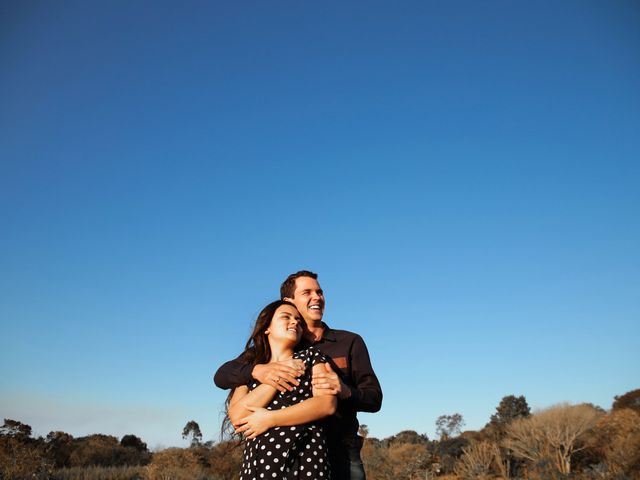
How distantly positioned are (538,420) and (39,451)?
107ft

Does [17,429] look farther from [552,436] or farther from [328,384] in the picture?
[552,436]

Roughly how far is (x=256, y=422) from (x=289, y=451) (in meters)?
0.23

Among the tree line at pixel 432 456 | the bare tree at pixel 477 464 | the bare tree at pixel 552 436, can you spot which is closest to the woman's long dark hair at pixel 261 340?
the tree line at pixel 432 456

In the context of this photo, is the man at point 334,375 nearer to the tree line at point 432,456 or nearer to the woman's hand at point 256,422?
the woman's hand at point 256,422

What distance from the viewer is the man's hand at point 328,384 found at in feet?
9.85

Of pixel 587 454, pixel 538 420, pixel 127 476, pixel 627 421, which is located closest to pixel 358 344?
pixel 127 476

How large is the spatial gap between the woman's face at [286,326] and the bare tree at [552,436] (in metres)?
31.2

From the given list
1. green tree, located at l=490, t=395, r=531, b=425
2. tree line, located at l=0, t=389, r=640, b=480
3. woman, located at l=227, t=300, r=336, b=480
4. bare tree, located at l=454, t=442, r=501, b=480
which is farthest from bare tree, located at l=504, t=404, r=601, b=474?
woman, located at l=227, t=300, r=336, b=480

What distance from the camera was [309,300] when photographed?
407 cm

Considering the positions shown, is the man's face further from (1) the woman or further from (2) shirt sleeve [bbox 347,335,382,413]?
(1) the woman

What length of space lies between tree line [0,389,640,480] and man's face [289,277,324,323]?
644cm

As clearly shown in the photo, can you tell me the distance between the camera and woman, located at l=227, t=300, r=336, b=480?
113 inches

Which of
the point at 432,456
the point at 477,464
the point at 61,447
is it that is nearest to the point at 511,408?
the point at 432,456

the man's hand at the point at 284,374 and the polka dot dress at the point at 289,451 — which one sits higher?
the man's hand at the point at 284,374
